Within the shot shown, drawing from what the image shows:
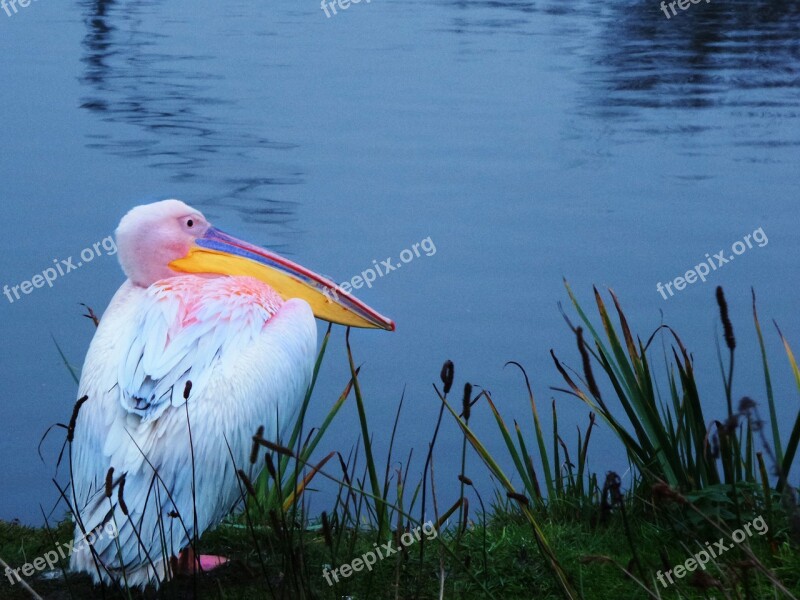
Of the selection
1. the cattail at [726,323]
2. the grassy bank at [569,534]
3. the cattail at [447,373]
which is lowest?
the grassy bank at [569,534]

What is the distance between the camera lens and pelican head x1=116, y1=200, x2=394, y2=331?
4.44 m

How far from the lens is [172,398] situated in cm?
339

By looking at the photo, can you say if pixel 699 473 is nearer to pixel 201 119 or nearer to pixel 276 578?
pixel 276 578

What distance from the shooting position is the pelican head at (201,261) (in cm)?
444

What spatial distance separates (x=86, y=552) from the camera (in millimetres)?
3182

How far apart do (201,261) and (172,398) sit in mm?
1276

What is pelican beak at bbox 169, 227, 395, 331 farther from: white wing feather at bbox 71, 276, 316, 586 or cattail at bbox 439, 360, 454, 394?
cattail at bbox 439, 360, 454, 394

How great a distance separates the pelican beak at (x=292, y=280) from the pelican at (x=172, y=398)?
0.32ft

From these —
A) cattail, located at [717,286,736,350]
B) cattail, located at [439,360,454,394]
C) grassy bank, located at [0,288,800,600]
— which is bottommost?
grassy bank, located at [0,288,800,600]

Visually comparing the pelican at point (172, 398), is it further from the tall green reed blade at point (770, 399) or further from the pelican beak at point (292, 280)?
the tall green reed blade at point (770, 399)

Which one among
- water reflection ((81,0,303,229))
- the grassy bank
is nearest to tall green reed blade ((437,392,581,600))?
the grassy bank

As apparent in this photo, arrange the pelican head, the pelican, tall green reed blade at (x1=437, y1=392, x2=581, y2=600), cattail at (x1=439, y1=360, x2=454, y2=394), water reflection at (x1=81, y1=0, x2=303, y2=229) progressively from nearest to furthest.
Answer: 1. cattail at (x1=439, y1=360, x2=454, y2=394)
2. tall green reed blade at (x1=437, y1=392, x2=581, y2=600)
3. the pelican
4. the pelican head
5. water reflection at (x1=81, y1=0, x2=303, y2=229)

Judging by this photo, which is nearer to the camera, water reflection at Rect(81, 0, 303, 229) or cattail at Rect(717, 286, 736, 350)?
→ cattail at Rect(717, 286, 736, 350)

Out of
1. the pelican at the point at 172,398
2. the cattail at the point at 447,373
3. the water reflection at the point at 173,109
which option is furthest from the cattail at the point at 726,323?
the water reflection at the point at 173,109
